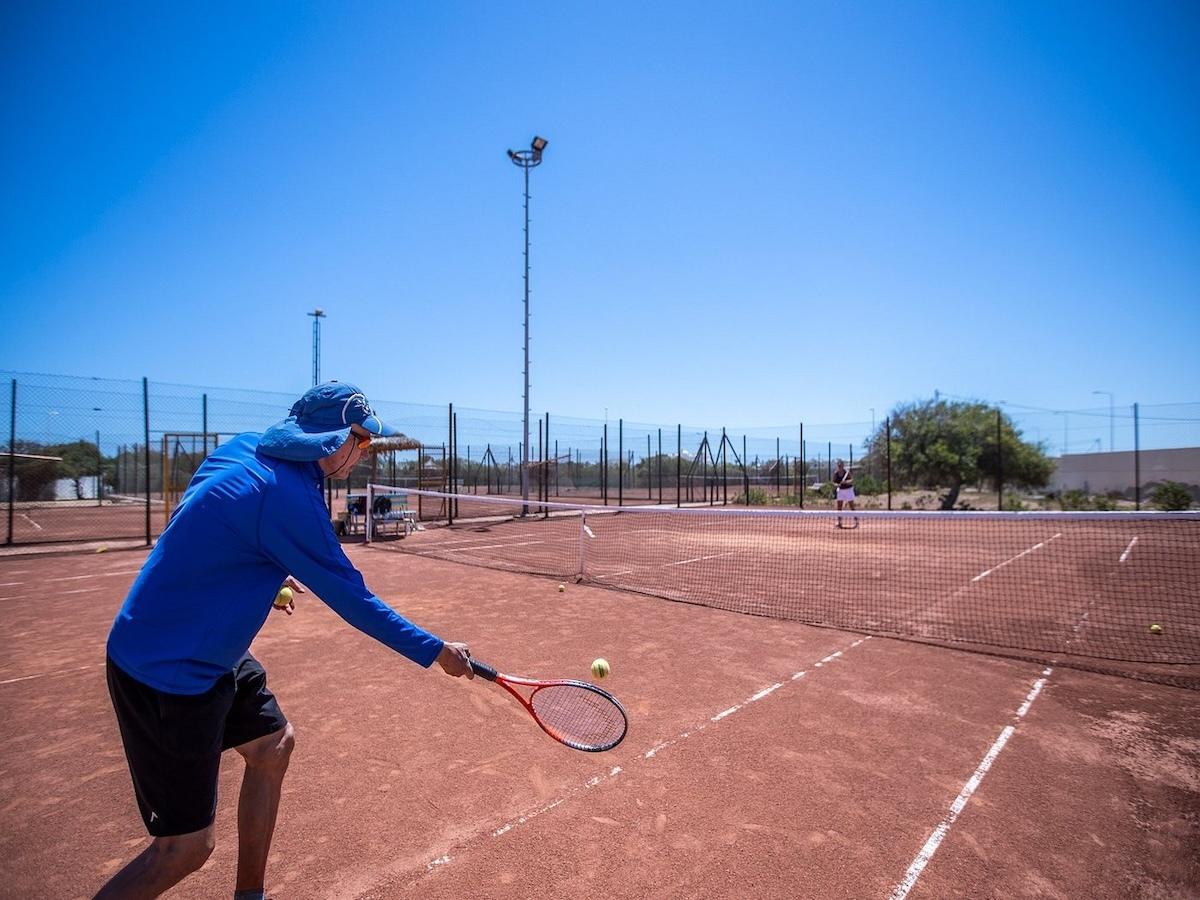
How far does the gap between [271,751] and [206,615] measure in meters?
0.77

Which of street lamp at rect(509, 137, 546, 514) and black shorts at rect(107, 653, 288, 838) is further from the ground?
street lamp at rect(509, 137, 546, 514)

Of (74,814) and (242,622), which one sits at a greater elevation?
(242,622)

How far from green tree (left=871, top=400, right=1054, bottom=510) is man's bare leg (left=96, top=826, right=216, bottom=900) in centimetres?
3039

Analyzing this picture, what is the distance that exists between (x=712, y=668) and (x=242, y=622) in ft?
13.6

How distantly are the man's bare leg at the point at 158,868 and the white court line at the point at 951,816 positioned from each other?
258 centimetres

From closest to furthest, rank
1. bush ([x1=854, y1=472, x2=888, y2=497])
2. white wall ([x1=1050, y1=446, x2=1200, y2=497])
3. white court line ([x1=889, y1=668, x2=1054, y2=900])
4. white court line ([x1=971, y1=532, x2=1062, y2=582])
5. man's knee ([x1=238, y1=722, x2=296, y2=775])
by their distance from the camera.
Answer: man's knee ([x1=238, y1=722, x2=296, y2=775])
white court line ([x1=889, y1=668, x2=1054, y2=900])
white court line ([x1=971, y1=532, x2=1062, y2=582])
white wall ([x1=1050, y1=446, x2=1200, y2=497])
bush ([x1=854, y1=472, x2=888, y2=497])

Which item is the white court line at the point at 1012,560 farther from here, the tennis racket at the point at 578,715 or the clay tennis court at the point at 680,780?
the tennis racket at the point at 578,715

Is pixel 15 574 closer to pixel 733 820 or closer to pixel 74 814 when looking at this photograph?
pixel 74 814

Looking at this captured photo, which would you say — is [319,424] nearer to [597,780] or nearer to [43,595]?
[597,780]

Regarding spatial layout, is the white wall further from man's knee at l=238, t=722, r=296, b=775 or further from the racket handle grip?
man's knee at l=238, t=722, r=296, b=775

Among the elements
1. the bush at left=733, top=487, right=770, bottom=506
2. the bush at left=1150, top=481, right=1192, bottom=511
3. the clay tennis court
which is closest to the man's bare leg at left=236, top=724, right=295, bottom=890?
the clay tennis court

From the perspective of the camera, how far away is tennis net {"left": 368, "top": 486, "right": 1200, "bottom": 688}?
254 inches

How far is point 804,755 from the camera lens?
3.72 metres

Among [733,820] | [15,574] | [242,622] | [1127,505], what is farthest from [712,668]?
[1127,505]
